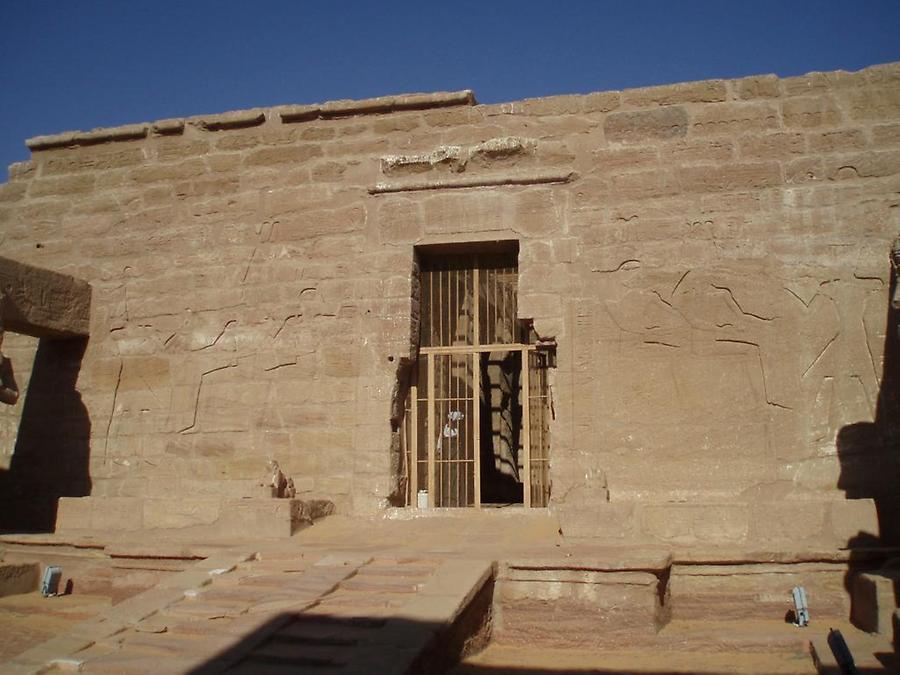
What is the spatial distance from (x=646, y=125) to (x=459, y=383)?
8.88 feet

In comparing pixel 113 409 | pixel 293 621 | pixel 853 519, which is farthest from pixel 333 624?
pixel 113 409

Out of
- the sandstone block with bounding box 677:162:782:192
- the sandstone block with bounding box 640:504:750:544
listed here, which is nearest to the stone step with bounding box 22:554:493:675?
the sandstone block with bounding box 640:504:750:544

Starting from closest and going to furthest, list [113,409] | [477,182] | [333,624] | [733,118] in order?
1. [333,624]
2. [733,118]
3. [477,182]
4. [113,409]

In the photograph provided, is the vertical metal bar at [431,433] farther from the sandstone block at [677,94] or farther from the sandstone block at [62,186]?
the sandstone block at [62,186]

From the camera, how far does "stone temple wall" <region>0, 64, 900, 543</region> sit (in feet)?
22.3

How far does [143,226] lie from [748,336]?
5502mm

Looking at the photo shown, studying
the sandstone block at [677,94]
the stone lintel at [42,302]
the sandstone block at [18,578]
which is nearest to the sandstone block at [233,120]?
the stone lintel at [42,302]

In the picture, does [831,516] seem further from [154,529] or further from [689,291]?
[154,529]

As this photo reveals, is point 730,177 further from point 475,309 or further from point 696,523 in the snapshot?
point 696,523

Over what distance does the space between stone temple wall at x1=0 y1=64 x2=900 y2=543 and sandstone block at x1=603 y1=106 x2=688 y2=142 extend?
0.06ft

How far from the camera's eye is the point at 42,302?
26.2ft

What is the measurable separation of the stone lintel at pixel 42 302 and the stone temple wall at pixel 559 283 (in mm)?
184

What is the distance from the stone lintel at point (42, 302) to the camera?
7.66 m

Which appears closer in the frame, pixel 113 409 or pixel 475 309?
pixel 475 309
